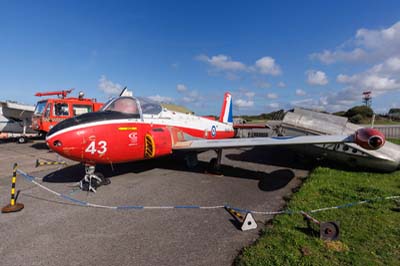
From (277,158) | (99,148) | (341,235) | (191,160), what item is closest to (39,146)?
(191,160)

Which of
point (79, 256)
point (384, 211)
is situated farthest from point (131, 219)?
point (384, 211)

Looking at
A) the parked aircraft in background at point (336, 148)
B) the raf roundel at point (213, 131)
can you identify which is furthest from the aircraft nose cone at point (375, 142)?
the raf roundel at point (213, 131)

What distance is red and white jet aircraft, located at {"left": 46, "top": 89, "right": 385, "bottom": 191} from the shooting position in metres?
4.39

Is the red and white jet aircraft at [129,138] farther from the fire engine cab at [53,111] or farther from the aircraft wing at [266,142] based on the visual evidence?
the fire engine cab at [53,111]

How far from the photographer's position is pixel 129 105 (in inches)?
221

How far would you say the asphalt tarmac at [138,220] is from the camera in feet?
8.96

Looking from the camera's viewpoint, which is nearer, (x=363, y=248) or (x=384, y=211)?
(x=363, y=248)

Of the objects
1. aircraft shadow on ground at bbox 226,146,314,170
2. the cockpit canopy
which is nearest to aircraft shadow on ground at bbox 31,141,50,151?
the cockpit canopy

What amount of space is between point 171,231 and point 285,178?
4.39 metres

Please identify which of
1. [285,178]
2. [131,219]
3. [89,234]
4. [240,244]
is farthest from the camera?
[285,178]

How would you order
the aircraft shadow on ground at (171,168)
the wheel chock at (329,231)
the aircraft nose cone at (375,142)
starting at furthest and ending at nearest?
the aircraft shadow on ground at (171,168) < the aircraft nose cone at (375,142) < the wheel chock at (329,231)

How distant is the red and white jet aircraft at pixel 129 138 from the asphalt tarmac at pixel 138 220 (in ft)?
2.97

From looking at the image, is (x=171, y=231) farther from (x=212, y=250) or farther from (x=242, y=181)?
(x=242, y=181)

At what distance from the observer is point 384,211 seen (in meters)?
3.76
